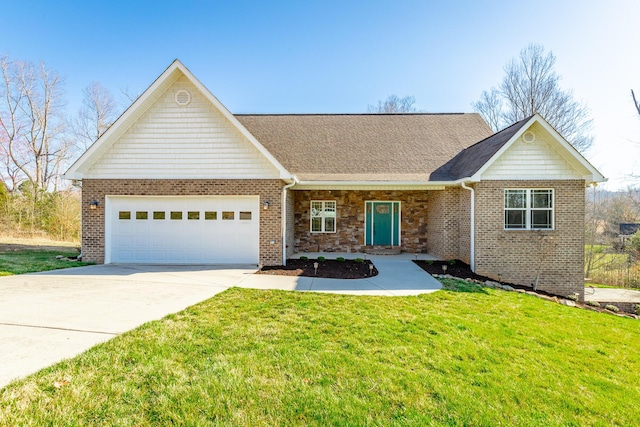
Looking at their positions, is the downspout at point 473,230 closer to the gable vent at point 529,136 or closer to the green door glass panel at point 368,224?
the gable vent at point 529,136

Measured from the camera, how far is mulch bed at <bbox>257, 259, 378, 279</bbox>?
8992 mm

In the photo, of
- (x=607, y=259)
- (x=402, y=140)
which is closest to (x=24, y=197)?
(x=402, y=140)

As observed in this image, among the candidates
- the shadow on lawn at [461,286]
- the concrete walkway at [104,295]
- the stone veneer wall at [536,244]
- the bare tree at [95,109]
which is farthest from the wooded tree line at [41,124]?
the stone veneer wall at [536,244]

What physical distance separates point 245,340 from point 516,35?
1424cm

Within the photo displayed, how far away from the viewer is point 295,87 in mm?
21375

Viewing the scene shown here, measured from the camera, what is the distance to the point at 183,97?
9930mm

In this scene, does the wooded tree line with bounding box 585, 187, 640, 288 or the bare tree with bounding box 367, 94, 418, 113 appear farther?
the bare tree with bounding box 367, 94, 418, 113

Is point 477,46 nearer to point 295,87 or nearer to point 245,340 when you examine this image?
point 295,87

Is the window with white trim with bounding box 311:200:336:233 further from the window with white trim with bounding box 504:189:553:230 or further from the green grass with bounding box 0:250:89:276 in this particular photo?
the green grass with bounding box 0:250:89:276

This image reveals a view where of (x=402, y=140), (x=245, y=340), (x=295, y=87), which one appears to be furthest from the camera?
(x=295, y=87)

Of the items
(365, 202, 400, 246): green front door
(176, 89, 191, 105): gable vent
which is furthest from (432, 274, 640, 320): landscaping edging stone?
(176, 89, 191, 105): gable vent

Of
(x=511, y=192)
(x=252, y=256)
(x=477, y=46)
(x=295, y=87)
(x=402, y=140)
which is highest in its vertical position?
(x=295, y=87)

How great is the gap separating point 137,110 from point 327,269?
25.3ft

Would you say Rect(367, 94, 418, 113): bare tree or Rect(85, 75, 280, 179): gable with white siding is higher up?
Rect(367, 94, 418, 113): bare tree
